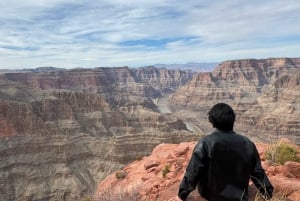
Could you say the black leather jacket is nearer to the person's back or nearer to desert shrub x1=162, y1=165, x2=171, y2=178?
the person's back

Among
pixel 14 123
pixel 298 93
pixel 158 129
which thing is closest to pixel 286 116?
pixel 298 93

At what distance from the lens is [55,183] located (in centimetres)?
7025

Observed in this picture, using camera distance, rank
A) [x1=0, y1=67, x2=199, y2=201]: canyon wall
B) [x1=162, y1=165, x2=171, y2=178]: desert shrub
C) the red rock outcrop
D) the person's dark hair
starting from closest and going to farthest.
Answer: the person's dark hair, the red rock outcrop, [x1=162, y1=165, x2=171, y2=178]: desert shrub, [x1=0, y1=67, x2=199, y2=201]: canyon wall

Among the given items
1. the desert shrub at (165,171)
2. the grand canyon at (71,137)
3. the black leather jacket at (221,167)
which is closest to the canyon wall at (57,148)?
the grand canyon at (71,137)

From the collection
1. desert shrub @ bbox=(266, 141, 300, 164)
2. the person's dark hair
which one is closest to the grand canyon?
desert shrub @ bbox=(266, 141, 300, 164)

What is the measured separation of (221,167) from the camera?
23.5 ft

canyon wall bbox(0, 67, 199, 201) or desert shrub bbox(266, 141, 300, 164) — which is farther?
canyon wall bbox(0, 67, 199, 201)

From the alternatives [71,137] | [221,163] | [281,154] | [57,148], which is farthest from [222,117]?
[71,137]

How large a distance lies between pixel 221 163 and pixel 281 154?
768cm

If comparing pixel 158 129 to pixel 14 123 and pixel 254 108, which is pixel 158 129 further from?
pixel 254 108

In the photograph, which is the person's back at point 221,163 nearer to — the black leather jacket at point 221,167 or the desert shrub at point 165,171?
the black leather jacket at point 221,167

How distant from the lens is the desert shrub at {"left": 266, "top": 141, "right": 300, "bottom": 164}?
1387cm

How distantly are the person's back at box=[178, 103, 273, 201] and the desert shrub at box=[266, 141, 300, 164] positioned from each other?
6821mm

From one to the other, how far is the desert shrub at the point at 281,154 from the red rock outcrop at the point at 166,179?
0.98 feet
